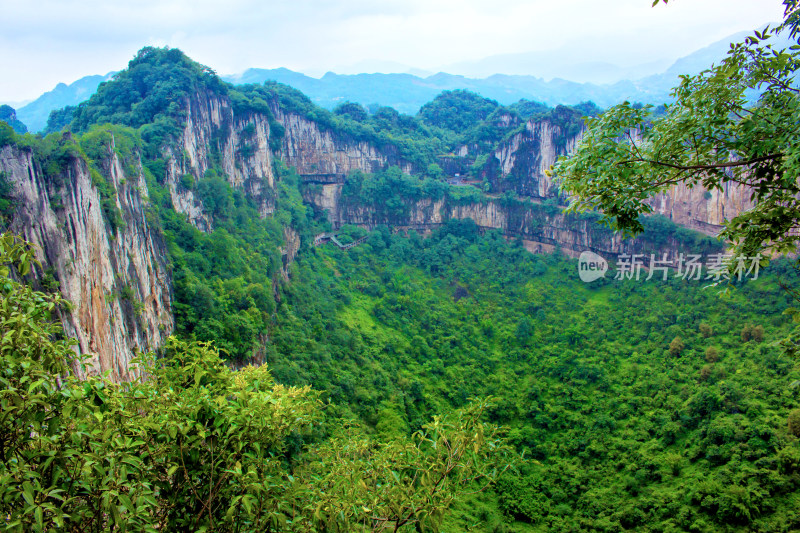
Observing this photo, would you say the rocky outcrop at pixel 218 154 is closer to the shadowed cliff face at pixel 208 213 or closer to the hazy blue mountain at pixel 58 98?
the shadowed cliff face at pixel 208 213

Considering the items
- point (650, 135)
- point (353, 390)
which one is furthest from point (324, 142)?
point (650, 135)

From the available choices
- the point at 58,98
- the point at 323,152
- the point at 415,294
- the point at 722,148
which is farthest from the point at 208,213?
the point at 58,98

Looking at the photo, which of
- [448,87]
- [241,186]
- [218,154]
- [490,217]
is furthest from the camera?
[448,87]

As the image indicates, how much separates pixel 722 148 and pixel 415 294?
2204 centimetres

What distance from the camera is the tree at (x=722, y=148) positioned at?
128 inches

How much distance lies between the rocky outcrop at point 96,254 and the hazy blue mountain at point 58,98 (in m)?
42.5

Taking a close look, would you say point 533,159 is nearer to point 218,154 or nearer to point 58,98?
point 218,154

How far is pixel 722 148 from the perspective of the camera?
3496 mm

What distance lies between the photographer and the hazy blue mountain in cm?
4687

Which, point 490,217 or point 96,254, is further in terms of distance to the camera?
point 490,217

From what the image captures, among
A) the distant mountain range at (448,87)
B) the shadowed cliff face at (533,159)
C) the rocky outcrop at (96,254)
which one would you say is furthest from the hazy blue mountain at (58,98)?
the rocky outcrop at (96,254)

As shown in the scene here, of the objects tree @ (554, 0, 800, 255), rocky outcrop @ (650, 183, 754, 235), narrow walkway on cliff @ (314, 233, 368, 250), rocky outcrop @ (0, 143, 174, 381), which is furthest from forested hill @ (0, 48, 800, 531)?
tree @ (554, 0, 800, 255)

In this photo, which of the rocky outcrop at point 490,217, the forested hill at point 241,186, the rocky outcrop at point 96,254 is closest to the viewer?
the rocky outcrop at point 96,254

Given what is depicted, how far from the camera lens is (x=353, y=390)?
16.4 meters
